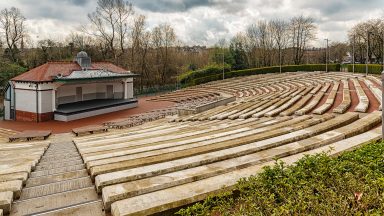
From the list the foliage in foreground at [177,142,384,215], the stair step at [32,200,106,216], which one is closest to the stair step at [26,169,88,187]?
the stair step at [32,200,106,216]

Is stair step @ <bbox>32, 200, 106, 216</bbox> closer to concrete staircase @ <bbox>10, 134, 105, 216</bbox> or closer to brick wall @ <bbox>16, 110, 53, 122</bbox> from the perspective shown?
concrete staircase @ <bbox>10, 134, 105, 216</bbox>

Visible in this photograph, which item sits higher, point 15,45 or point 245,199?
point 15,45

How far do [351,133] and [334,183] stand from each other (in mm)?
5034

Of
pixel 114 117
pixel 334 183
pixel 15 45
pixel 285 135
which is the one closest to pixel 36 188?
pixel 334 183

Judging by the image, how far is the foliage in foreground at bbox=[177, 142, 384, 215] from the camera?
3.92 metres

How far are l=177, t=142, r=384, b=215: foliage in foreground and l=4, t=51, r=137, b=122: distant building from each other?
26.2m

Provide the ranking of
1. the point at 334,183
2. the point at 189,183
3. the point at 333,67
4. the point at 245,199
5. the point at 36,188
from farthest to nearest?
the point at 333,67, the point at 36,188, the point at 189,183, the point at 334,183, the point at 245,199

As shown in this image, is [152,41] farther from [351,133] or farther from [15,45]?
[351,133]

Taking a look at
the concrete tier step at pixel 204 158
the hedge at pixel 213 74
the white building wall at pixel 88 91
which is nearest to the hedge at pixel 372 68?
the hedge at pixel 213 74

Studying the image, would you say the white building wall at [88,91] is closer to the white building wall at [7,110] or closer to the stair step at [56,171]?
the white building wall at [7,110]

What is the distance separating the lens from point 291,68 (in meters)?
56.1

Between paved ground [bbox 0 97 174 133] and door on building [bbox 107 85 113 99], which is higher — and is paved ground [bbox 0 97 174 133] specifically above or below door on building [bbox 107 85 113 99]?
below

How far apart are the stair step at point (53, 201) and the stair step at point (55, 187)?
324 mm

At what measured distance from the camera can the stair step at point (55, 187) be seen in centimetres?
578
